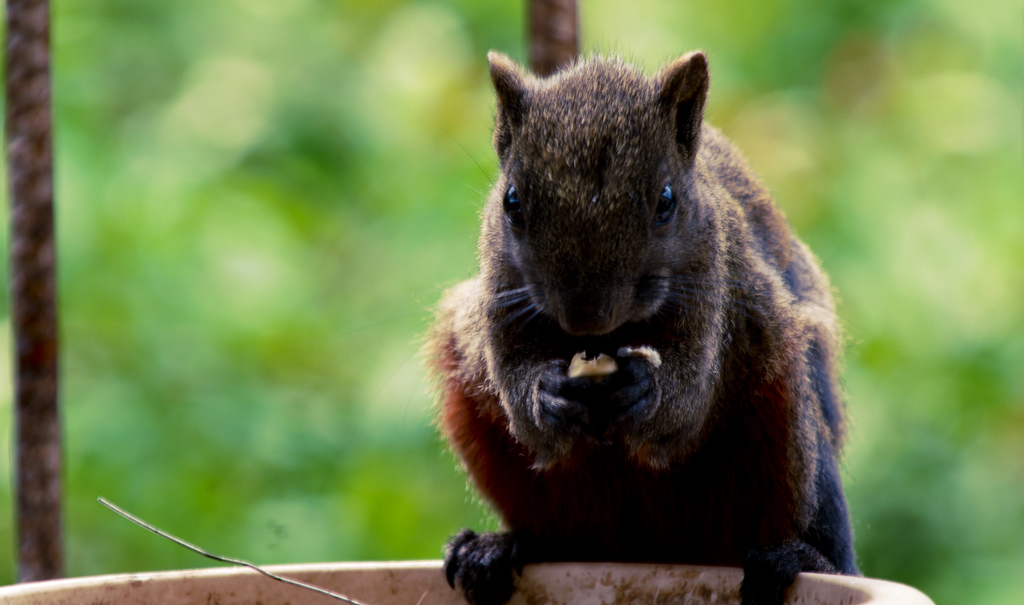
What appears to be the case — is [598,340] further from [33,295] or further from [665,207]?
[33,295]

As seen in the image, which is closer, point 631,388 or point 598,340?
point 631,388

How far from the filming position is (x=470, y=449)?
8.68ft

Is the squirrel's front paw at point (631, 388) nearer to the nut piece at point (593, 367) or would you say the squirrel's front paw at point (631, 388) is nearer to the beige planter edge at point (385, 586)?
the nut piece at point (593, 367)

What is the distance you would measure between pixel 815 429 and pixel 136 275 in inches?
106

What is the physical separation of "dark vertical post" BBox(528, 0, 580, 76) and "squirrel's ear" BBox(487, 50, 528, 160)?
1.90 feet

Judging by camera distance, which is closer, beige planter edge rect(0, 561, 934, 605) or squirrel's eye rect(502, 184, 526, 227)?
beige planter edge rect(0, 561, 934, 605)

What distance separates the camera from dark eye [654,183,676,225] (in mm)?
2131

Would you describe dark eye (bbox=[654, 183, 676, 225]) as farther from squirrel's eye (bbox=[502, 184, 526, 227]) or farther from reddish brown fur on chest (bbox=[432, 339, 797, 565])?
reddish brown fur on chest (bbox=[432, 339, 797, 565])

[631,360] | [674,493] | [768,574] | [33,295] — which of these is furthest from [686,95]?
[33,295]

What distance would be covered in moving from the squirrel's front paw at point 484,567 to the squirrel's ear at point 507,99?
891 millimetres

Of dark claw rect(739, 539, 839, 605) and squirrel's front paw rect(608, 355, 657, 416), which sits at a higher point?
squirrel's front paw rect(608, 355, 657, 416)

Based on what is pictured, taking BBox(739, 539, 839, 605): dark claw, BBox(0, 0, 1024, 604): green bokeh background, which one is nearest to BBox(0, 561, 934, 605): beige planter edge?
BBox(739, 539, 839, 605): dark claw

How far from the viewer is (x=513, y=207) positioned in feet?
7.08

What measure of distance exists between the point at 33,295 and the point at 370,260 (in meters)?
1.99
